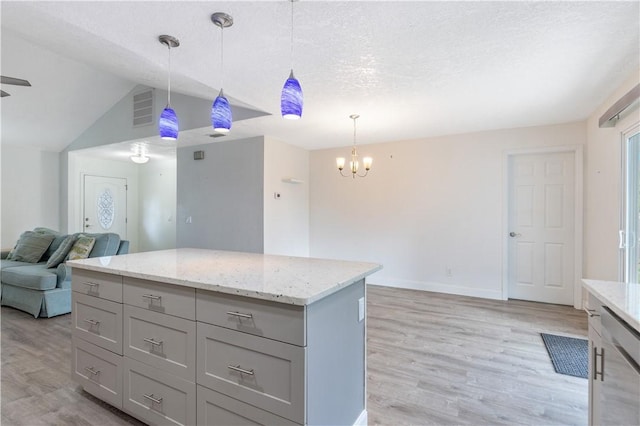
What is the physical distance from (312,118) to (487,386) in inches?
127

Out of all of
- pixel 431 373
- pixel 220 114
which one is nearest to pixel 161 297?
pixel 220 114

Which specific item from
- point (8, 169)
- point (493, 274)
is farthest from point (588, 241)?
point (8, 169)

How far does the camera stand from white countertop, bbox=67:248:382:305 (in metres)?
1.39

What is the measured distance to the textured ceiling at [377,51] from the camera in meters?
1.90

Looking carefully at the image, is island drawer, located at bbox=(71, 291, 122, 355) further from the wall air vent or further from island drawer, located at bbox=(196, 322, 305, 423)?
the wall air vent

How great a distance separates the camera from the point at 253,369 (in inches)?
56.1

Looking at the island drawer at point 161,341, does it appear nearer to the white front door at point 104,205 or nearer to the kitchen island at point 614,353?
the kitchen island at point 614,353

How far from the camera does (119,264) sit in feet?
6.64

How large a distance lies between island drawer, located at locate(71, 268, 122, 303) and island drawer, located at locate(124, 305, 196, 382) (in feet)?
0.47

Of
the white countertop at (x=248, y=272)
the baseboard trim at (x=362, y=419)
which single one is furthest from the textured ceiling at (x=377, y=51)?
the baseboard trim at (x=362, y=419)

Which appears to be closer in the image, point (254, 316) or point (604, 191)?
point (254, 316)

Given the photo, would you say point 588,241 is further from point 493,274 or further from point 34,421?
point 34,421

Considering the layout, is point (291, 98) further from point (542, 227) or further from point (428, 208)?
point (542, 227)

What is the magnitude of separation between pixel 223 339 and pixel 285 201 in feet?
12.6
